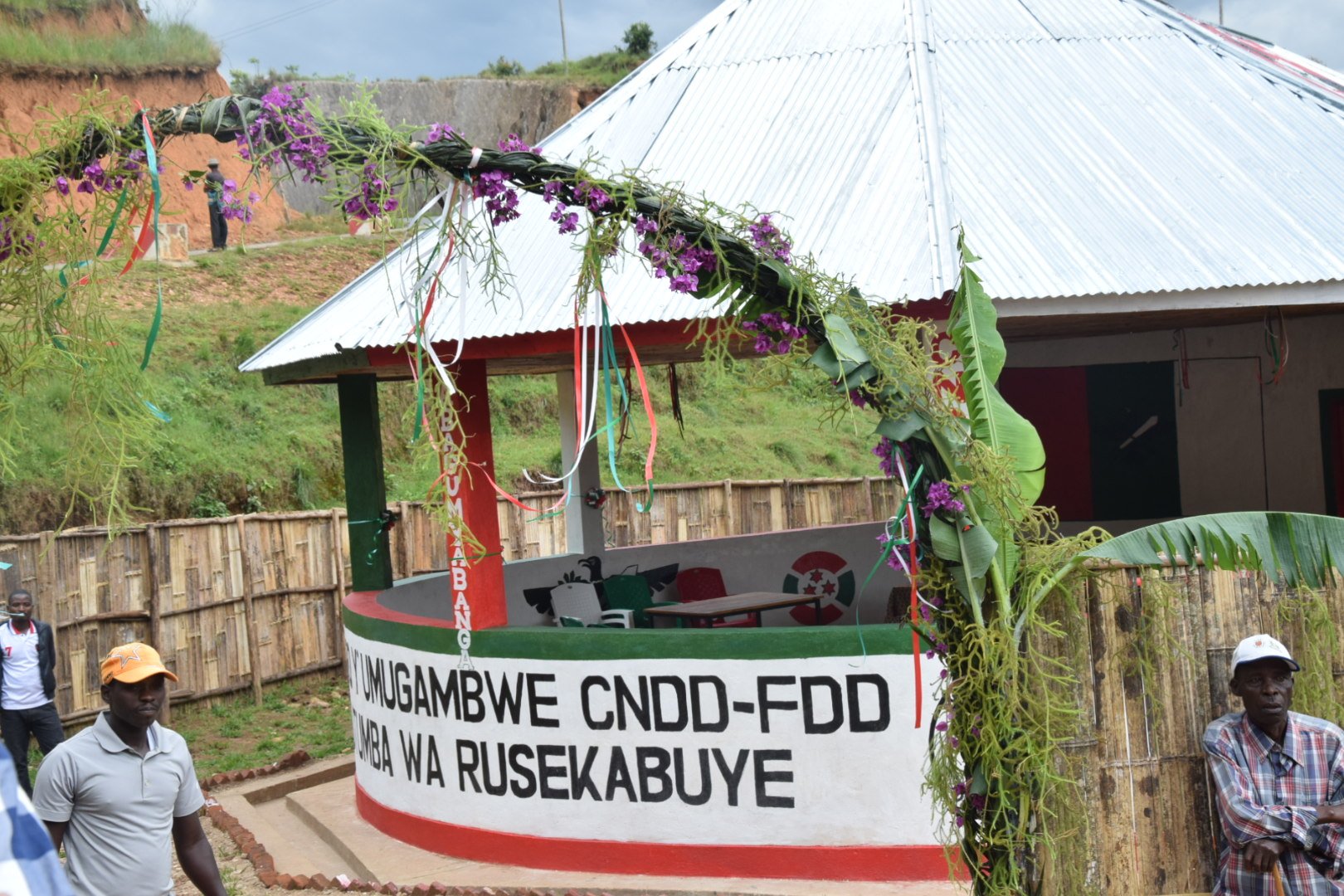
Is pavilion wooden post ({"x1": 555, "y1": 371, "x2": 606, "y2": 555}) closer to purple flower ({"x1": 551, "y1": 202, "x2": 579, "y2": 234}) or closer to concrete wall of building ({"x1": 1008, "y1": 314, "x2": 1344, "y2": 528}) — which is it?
concrete wall of building ({"x1": 1008, "y1": 314, "x2": 1344, "y2": 528})

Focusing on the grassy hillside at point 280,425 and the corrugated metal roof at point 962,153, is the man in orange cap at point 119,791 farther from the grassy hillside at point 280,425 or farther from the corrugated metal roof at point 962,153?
the grassy hillside at point 280,425

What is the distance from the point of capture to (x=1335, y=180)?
29.2 ft

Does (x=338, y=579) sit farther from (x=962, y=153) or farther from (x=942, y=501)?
(x=942, y=501)

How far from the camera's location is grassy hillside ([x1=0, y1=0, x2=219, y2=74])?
3528 cm

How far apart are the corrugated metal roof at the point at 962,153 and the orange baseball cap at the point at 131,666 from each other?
8.79 ft

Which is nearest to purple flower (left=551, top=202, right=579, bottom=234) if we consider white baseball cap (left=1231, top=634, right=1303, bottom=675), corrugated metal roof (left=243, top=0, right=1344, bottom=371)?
corrugated metal roof (left=243, top=0, right=1344, bottom=371)

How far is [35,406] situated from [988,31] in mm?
15001

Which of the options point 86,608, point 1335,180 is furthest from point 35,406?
point 1335,180

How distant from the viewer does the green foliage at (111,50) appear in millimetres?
35031

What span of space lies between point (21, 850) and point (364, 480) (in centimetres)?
840

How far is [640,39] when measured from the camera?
55.5 meters

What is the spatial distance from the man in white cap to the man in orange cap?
11.7 ft

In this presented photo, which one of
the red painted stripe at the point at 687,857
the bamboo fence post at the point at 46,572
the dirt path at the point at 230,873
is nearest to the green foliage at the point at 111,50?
the bamboo fence post at the point at 46,572

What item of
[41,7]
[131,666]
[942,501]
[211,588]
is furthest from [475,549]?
[41,7]
